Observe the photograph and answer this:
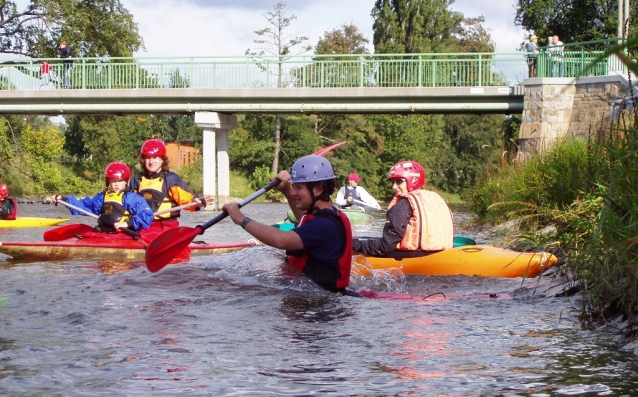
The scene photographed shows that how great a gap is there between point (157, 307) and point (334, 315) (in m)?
1.37

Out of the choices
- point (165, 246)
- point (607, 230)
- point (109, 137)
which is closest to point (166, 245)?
point (165, 246)

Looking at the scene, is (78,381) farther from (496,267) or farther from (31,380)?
(496,267)

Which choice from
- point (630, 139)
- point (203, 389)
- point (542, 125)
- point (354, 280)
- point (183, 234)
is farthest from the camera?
point (542, 125)

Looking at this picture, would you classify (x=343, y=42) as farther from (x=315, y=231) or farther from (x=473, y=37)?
(x=315, y=231)

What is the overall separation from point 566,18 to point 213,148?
769 inches

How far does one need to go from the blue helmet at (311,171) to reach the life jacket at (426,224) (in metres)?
2.61

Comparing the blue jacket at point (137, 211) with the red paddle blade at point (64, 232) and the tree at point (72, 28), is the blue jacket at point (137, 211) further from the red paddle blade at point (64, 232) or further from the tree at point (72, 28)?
the tree at point (72, 28)

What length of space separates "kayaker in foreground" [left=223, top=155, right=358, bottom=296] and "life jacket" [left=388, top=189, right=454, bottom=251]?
7.54 feet

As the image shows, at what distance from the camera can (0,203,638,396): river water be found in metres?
4.27

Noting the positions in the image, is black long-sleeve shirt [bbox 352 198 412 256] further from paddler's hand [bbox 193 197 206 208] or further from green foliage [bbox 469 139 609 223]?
paddler's hand [bbox 193 197 206 208]

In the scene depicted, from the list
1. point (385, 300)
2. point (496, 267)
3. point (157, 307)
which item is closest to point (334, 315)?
point (385, 300)

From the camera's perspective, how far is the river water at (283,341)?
427cm

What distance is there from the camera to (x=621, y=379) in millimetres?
4348

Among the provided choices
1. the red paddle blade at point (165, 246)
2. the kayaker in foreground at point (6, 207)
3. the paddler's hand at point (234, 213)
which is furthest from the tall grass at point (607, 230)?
the kayaker in foreground at point (6, 207)
